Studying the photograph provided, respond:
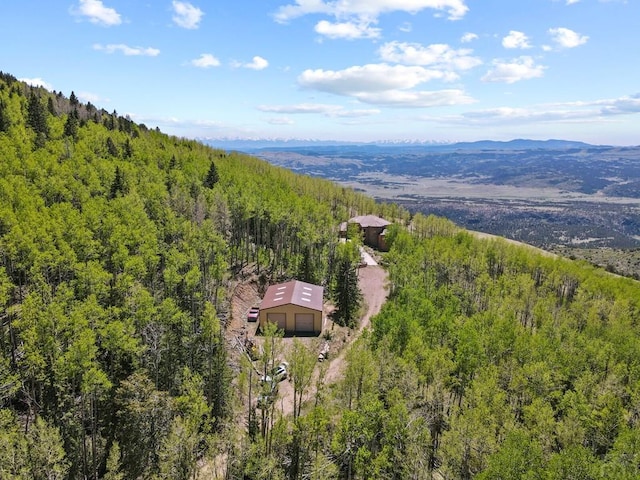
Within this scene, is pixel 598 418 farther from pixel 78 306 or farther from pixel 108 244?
pixel 108 244

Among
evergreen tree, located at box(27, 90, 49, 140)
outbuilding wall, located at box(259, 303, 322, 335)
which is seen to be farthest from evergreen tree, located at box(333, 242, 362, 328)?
evergreen tree, located at box(27, 90, 49, 140)

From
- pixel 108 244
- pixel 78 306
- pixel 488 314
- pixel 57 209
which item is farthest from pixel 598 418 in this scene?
pixel 57 209

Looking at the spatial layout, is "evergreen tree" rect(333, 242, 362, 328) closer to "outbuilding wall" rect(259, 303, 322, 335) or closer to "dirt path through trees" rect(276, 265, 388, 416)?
"dirt path through trees" rect(276, 265, 388, 416)

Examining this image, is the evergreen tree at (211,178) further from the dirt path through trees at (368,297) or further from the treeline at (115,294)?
the dirt path through trees at (368,297)

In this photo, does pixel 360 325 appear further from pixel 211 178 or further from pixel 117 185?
pixel 211 178

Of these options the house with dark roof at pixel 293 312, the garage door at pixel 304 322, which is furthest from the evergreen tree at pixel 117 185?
the garage door at pixel 304 322

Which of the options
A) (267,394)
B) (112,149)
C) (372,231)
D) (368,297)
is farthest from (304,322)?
(372,231)
